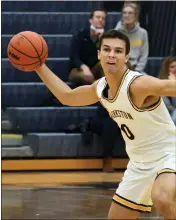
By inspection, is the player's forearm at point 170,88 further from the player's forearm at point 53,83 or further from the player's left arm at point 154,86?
the player's forearm at point 53,83

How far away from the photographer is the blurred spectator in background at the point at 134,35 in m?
8.94

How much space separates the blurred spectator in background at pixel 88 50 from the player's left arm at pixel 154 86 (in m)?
4.39

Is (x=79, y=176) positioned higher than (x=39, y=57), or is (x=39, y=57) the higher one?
(x=39, y=57)

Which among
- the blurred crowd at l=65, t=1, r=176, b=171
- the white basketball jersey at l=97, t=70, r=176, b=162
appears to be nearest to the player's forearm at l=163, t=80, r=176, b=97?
the white basketball jersey at l=97, t=70, r=176, b=162

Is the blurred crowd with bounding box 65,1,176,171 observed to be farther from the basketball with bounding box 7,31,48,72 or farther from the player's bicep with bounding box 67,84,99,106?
the basketball with bounding box 7,31,48,72

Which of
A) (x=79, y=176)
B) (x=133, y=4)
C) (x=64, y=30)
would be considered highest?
(x=133, y=4)

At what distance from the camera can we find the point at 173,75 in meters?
7.52

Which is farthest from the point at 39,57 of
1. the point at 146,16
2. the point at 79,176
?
the point at 146,16

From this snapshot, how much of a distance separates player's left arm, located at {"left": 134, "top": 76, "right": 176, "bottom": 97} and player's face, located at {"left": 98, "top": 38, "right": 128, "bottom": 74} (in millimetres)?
199

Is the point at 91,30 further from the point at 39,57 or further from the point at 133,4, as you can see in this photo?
the point at 39,57

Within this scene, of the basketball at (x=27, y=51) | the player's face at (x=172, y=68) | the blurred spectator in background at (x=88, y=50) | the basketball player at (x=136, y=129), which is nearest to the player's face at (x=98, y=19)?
the blurred spectator in background at (x=88, y=50)

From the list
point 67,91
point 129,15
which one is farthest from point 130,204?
point 129,15

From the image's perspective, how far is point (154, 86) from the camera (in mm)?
4262

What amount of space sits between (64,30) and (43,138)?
2354 millimetres
